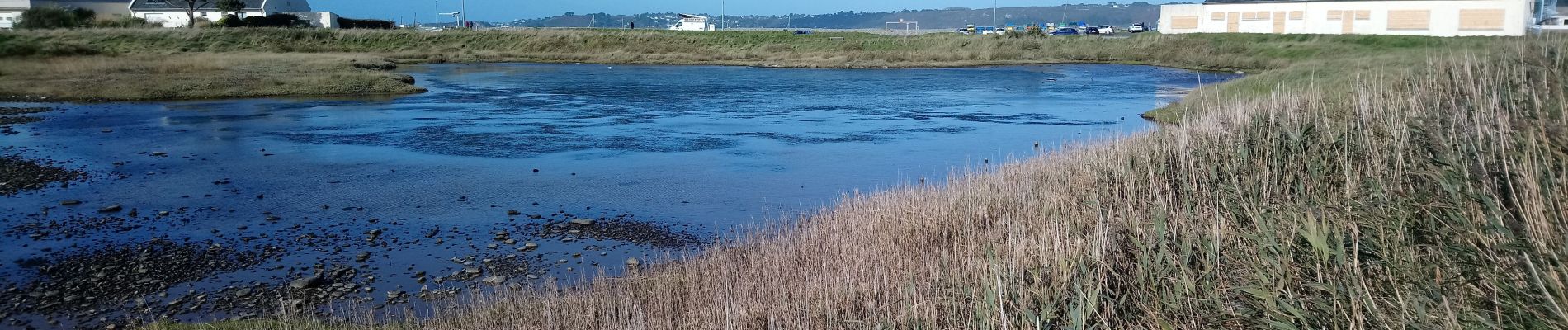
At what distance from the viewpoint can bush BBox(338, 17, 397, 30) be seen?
8725 centimetres

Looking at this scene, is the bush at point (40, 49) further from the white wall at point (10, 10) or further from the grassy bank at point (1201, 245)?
the grassy bank at point (1201, 245)

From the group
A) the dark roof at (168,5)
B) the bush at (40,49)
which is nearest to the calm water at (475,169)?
the bush at (40,49)

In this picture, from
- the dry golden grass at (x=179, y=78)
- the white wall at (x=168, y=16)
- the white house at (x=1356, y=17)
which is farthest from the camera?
the white wall at (x=168, y=16)

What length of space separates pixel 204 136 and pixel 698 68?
3441cm

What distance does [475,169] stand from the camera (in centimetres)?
1678

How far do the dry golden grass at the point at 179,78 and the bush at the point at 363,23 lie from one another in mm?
43517

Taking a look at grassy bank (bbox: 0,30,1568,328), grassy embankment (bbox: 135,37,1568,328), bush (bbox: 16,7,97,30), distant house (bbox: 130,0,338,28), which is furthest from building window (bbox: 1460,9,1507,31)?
bush (bbox: 16,7,97,30)

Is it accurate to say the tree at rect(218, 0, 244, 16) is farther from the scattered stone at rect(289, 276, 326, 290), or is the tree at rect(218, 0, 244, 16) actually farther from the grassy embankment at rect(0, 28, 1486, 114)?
the scattered stone at rect(289, 276, 326, 290)

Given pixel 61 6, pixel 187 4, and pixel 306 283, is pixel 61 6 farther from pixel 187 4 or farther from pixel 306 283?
pixel 306 283

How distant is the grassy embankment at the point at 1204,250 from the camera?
5293 millimetres

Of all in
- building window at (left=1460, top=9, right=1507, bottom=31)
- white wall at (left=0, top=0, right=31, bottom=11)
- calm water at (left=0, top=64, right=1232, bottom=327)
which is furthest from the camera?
white wall at (left=0, top=0, right=31, bottom=11)

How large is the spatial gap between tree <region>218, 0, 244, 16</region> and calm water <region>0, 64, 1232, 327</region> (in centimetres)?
5541

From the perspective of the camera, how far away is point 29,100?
29.5m

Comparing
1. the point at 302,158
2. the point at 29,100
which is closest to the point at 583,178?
the point at 302,158
